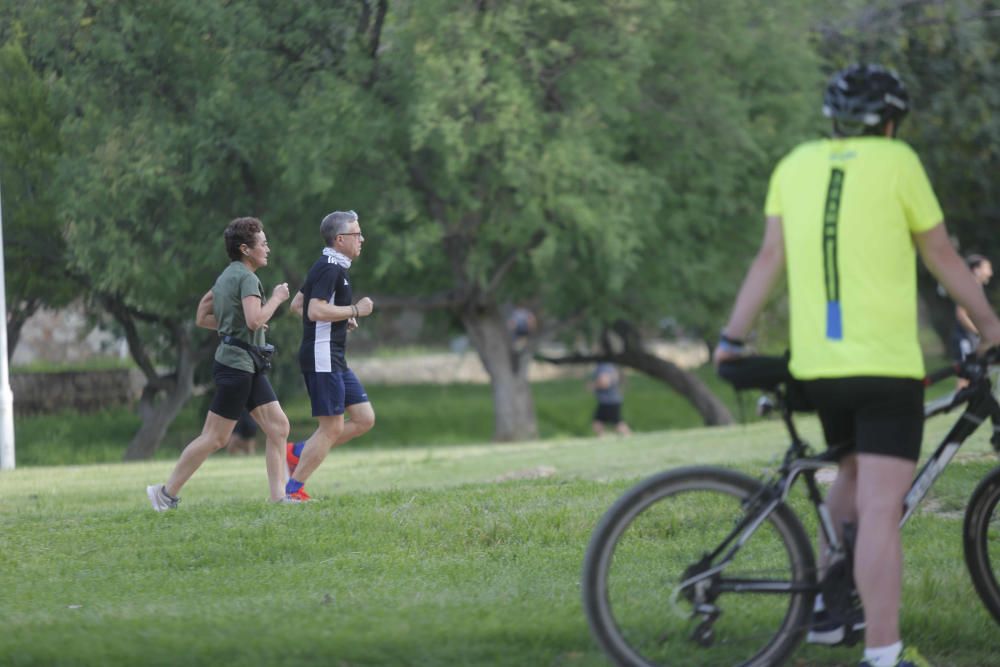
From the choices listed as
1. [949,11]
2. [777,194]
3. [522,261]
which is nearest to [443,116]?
[522,261]

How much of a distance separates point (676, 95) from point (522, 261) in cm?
374

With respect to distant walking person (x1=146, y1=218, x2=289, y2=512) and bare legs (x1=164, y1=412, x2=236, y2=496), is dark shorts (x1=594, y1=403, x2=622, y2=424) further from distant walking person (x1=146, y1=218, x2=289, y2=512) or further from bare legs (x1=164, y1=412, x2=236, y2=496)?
bare legs (x1=164, y1=412, x2=236, y2=496)

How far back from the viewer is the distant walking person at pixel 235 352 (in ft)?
29.9

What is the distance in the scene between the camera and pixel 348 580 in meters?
6.77

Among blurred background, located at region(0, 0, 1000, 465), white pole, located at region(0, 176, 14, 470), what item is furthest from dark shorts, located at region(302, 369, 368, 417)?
blurred background, located at region(0, 0, 1000, 465)

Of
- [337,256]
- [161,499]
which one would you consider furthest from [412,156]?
[161,499]

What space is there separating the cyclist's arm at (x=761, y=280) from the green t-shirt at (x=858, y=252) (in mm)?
96

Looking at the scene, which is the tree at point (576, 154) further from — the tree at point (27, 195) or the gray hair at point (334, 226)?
the gray hair at point (334, 226)

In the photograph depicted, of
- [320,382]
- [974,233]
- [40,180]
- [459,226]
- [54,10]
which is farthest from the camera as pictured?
[974,233]

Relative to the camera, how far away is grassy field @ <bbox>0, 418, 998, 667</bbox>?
5.32 metres

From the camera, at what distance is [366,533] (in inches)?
312

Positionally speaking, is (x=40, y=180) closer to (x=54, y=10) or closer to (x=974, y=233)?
(x=54, y=10)

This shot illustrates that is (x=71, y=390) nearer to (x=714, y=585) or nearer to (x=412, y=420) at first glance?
(x=412, y=420)

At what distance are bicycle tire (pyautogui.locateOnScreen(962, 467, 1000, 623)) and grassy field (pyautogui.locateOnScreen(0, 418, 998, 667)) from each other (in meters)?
0.17
